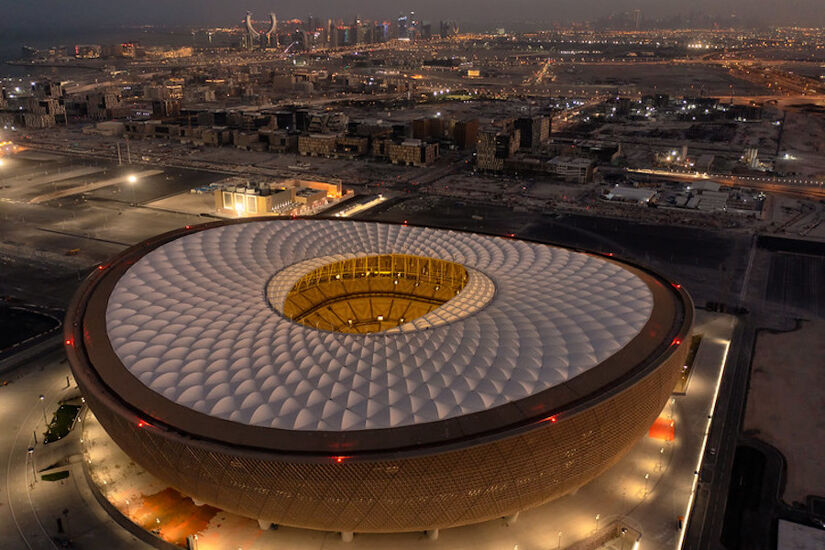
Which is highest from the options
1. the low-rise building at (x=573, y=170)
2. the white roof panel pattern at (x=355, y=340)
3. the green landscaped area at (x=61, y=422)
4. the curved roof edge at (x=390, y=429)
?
the white roof panel pattern at (x=355, y=340)

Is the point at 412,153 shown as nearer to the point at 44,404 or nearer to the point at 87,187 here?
the point at 87,187

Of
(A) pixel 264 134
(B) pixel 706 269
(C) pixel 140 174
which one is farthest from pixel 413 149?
(B) pixel 706 269

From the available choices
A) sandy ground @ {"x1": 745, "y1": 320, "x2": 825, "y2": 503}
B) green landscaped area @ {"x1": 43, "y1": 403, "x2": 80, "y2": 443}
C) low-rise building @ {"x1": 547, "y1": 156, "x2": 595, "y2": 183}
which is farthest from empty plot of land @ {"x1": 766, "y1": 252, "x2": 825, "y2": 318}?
green landscaped area @ {"x1": 43, "y1": 403, "x2": 80, "y2": 443}

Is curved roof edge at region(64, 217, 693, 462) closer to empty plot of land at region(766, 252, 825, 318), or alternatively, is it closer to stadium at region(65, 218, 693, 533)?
stadium at region(65, 218, 693, 533)

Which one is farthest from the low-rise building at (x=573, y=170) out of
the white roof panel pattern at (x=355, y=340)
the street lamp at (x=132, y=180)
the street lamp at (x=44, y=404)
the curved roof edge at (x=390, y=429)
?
the street lamp at (x=44, y=404)

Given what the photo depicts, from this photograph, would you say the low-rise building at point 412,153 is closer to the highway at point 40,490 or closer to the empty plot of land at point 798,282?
the empty plot of land at point 798,282
